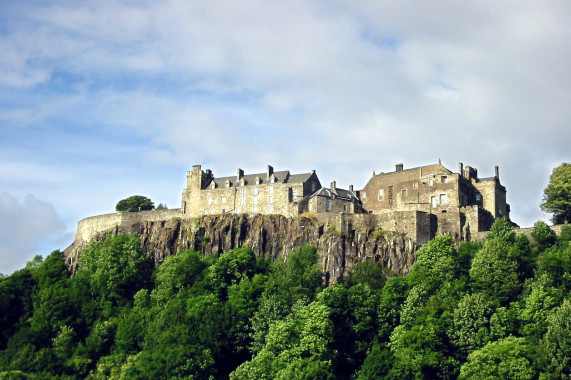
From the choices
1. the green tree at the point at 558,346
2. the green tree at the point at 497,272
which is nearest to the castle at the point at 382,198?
the green tree at the point at 497,272

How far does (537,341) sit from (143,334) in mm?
30340

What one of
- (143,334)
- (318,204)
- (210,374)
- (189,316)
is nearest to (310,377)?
(210,374)

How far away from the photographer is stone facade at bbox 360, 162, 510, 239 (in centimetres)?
7031

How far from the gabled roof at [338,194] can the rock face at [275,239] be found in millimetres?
3326

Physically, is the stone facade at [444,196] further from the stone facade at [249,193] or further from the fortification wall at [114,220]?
the fortification wall at [114,220]

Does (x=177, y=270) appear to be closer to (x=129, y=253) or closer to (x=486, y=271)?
(x=129, y=253)

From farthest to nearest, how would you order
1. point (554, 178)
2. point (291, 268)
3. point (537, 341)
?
point (554, 178), point (291, 268), point (537, 341)

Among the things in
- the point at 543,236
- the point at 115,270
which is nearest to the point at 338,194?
the point at 543,236

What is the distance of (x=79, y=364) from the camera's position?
65.2m

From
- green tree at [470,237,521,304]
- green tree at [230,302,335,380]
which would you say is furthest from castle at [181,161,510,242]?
green tree at [230,302,335,380]

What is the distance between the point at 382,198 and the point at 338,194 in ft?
13.8

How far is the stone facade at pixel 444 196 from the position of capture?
2768 inches

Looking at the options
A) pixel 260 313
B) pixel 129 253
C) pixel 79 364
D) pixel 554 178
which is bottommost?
pixel 79 364

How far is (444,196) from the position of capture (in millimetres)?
72812
